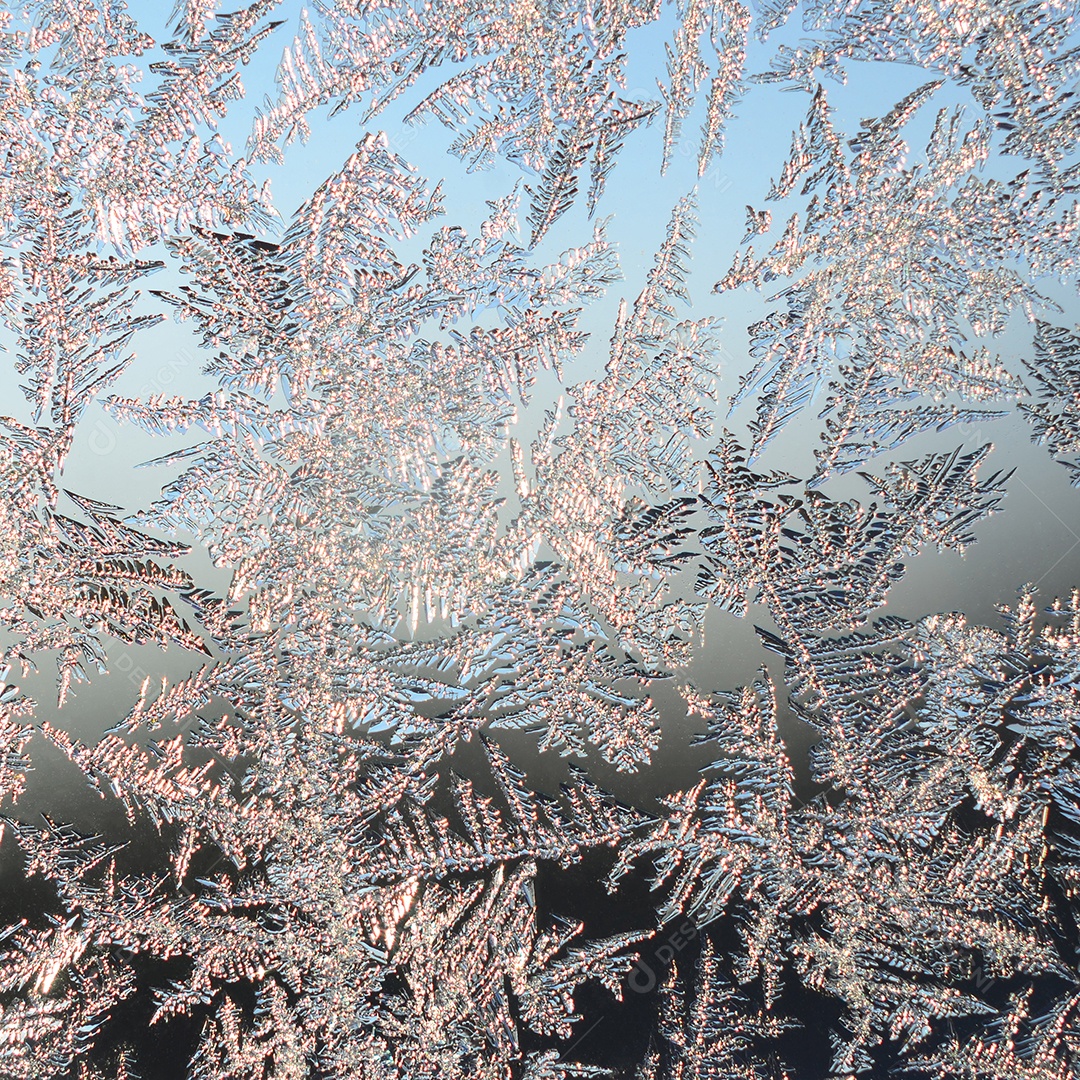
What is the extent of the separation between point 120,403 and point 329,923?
45 centimetres

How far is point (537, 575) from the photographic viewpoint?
590 mm

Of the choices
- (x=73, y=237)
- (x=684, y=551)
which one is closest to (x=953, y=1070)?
(x=684, y=551)

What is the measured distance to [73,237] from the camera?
0.57m

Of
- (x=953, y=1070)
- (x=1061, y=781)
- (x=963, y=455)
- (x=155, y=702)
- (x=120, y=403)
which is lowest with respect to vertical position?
(x=953, y=1070)

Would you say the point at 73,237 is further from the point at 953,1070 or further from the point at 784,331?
the point at 953,1070

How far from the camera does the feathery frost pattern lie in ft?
1.82

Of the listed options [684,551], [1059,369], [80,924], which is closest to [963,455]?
[1059,369]

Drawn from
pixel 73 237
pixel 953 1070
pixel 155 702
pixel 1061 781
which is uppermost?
pixel 73 237

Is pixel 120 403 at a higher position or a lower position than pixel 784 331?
higher

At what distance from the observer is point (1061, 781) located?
1.91 ft

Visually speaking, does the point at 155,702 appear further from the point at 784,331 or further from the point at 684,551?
the point at 784,331

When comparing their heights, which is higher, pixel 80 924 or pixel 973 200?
pixel 973 200

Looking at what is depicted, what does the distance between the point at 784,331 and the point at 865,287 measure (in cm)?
7

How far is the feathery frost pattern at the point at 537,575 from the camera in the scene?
0.56m
